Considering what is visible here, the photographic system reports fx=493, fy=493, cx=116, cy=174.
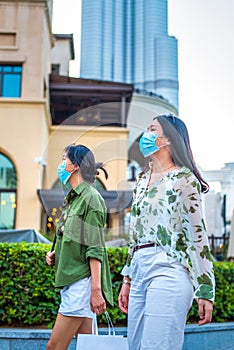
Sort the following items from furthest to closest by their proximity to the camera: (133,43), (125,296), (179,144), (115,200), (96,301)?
(133,43)
(115,200)
(96,301)
(125,296)
(179,144)

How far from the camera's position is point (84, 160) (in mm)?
2607

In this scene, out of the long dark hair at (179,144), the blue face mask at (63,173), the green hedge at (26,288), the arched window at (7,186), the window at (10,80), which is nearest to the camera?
the long dark hair at (179,144)

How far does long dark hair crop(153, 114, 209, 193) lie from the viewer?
219 cm

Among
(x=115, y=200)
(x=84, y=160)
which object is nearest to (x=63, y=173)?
(x=84, y=160)

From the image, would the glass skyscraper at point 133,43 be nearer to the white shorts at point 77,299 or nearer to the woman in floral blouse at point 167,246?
the woman in floral blouse at point 167,246

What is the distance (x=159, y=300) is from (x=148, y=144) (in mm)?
682

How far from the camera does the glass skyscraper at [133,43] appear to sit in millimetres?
2768

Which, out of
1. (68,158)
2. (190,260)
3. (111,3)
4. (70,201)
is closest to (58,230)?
(70,201)

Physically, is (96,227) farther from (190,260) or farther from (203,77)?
(203,77)

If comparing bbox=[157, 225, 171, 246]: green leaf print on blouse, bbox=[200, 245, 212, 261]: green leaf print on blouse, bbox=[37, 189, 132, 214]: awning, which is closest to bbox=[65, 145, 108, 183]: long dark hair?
bbox=[37, 189, 132, 214]: awning

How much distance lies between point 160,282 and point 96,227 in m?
0.66

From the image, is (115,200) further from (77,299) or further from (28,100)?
(28,100)

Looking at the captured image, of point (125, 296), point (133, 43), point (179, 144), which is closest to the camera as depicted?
A: point (179, 144)

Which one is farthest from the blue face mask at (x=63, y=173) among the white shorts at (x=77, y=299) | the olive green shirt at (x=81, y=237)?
the white shorts at (x=77, y=299)
